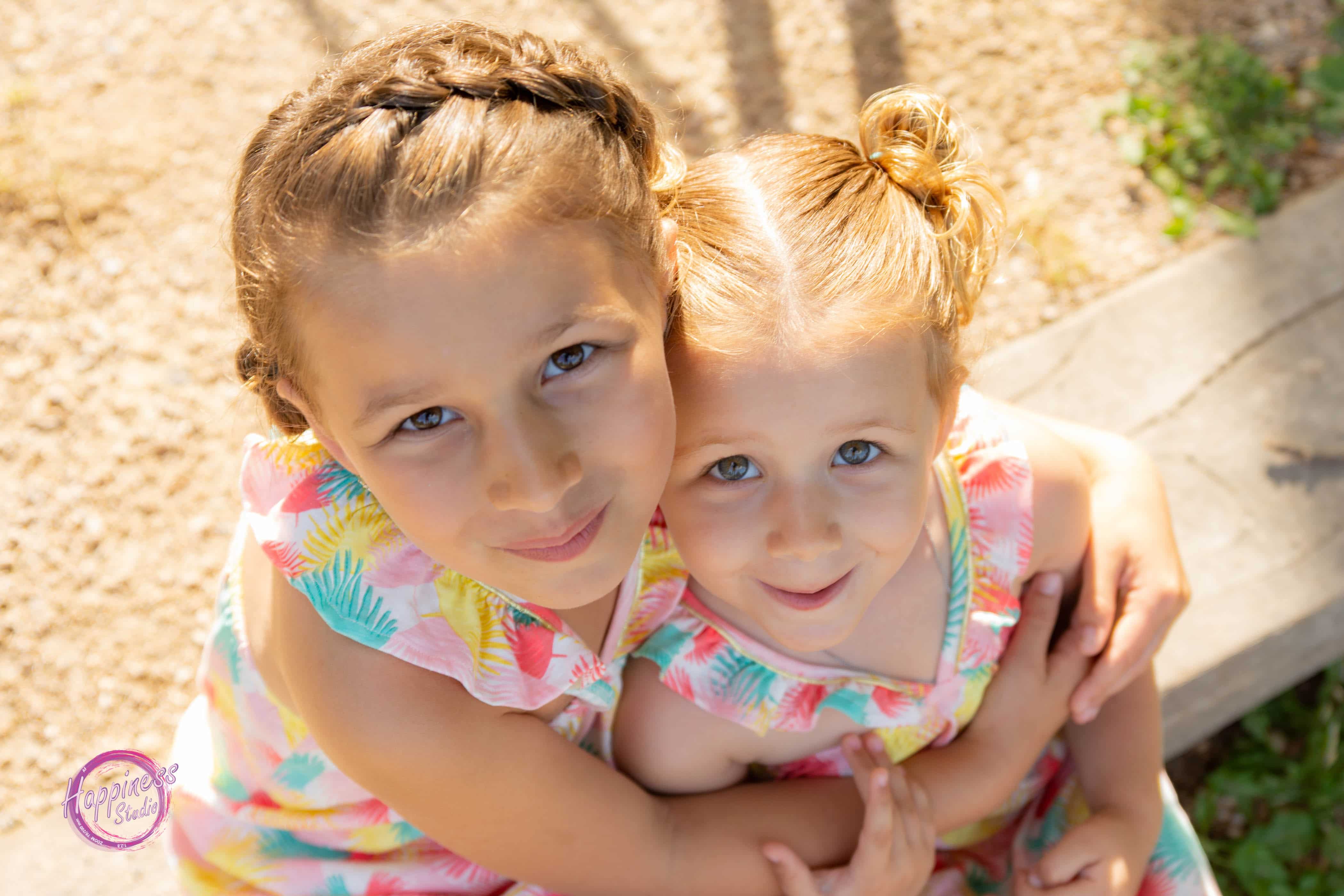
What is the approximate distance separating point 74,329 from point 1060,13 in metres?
3.14

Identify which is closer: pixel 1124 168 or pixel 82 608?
pixel 82 608

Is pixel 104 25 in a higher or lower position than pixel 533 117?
lower

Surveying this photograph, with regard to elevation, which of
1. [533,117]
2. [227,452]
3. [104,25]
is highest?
[533,117]

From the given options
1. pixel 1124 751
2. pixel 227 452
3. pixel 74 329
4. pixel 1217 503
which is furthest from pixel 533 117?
pixel 74 329

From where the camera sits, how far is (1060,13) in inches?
144

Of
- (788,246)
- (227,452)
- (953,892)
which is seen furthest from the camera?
(227,452)

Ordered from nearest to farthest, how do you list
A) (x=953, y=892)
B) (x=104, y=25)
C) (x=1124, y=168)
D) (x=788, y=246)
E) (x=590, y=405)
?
(x=590, y=405) → (x=788, y=246) → (x=953, y=892) → (x=1124, y=168) → (x=104, y=25)

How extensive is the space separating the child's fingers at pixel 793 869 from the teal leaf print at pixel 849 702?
0.22 metres

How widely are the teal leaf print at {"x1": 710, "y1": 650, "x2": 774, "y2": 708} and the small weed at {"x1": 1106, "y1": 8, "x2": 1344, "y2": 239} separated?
6.97 feet

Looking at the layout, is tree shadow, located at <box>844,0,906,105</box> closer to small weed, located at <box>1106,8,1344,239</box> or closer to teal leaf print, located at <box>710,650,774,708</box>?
small weed, located at <box>1106,8,1344,239</box>

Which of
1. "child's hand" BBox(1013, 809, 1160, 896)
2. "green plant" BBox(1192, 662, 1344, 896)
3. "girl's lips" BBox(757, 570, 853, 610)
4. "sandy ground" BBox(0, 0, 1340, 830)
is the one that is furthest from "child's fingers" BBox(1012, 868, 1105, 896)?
"sandy ground" BBox(0, 0, 1340, 830)

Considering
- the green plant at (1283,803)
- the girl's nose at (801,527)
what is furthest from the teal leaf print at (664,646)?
the green plant at (1283,803)

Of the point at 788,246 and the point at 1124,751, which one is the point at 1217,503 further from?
the point at 788,246

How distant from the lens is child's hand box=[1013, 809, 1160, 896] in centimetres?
180
